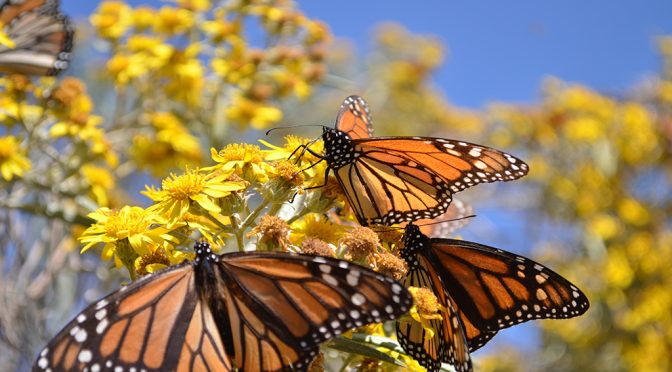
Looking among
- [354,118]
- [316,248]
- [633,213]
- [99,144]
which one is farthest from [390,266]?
[633,213]

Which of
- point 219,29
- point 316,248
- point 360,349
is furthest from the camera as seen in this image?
point 219,29

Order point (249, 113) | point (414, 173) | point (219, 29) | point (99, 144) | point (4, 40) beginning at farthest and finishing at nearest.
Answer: point (249, 113) → point (219, 29) → point (99, 144) → point (4, 40) → point (414, 173)

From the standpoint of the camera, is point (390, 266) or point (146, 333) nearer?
point (146, 333)

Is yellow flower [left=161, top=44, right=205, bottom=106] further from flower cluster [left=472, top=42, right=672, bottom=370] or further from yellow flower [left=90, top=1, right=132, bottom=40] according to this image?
flower cluster [left=472, top=42, right=672, bottom=370]

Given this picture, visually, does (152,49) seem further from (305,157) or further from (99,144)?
(305,157)

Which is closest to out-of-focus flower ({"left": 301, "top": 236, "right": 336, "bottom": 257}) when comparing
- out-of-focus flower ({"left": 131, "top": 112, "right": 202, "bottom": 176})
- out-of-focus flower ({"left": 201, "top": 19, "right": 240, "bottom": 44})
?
out-of-focus flower ({"left": 131, "top": 112, "right": 202, "bottom": 176})

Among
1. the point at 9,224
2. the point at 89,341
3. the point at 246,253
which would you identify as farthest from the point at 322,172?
the point at 9,224

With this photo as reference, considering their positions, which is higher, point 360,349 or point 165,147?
point 360,349

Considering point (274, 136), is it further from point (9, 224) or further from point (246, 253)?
point (246, 253)
